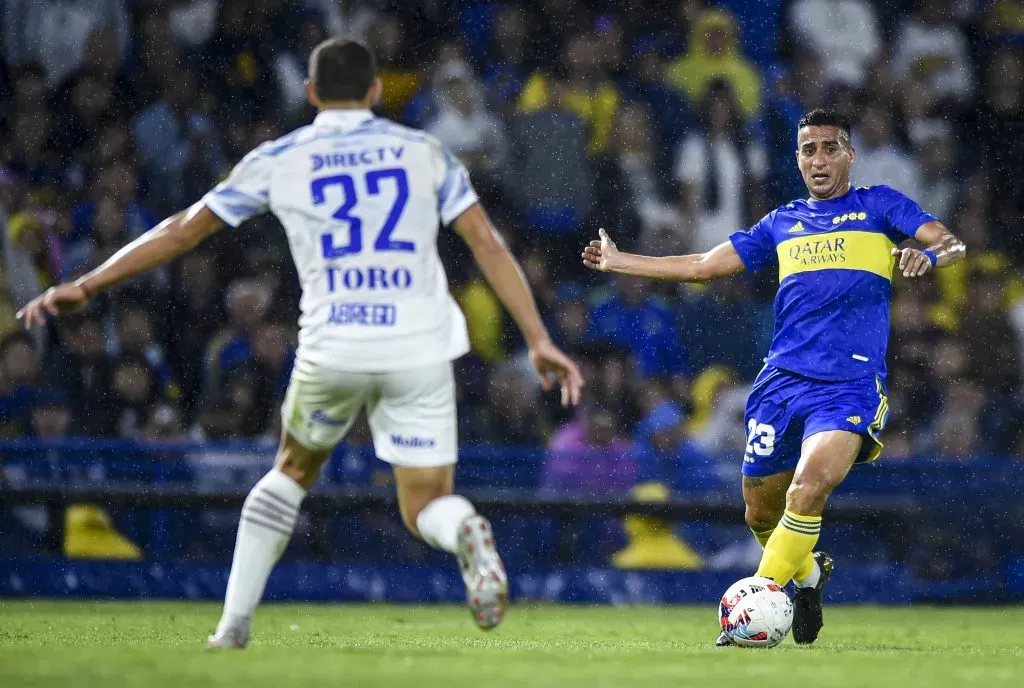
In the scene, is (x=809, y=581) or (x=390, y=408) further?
(x=809, y=581)

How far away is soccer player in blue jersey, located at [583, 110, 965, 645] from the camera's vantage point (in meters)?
7.28

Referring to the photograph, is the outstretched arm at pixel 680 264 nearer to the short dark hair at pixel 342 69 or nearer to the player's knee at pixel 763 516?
the player's knee at pixel 763 516

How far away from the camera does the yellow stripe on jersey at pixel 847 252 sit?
24.9 feet

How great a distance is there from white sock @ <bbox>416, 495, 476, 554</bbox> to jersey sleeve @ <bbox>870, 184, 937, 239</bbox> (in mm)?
2694

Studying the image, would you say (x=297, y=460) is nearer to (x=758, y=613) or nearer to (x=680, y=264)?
(x=758, y=613)

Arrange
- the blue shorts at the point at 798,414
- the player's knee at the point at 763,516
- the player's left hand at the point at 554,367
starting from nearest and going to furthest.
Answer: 1. the player's left hand at the point at 554,367
2. the blue shorts at the point at 798,414
3. the player's knee at the point at 763,516

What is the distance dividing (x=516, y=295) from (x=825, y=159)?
2.42 m

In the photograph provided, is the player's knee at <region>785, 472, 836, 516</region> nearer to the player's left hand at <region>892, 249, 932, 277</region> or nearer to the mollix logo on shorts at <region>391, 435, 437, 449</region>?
the player's left hand at <region>892, 249, 932, 277</region>

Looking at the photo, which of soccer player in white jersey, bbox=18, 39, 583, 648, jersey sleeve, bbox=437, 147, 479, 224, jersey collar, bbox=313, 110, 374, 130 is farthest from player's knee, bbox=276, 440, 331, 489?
jersey collar, bbox=313, 110, 374, 130

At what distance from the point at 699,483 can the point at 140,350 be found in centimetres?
387

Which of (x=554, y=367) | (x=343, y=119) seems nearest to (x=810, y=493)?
(x=554, y=367)

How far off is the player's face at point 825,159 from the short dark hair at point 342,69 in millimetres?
2580

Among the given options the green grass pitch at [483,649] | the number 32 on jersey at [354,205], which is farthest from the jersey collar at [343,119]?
the green grass pitch at [483,649]

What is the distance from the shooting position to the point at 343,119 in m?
5.86
